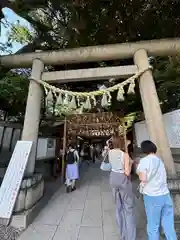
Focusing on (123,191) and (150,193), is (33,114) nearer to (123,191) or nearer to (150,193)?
(123,191)

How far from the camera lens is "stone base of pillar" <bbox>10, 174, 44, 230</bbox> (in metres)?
3.04

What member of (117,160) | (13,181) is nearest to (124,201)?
(117,160)

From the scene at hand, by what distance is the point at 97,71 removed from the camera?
4.46m

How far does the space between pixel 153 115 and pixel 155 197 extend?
6.78 feet

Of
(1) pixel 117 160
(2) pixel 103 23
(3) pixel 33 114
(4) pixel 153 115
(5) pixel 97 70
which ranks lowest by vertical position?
(1) pixel 117 160

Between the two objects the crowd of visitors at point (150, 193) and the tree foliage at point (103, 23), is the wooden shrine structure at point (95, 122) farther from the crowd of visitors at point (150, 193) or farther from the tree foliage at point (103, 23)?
the crowd of visitors at point (150, 193)

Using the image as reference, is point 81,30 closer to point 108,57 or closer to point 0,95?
point 108,57

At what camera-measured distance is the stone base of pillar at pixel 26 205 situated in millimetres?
3043

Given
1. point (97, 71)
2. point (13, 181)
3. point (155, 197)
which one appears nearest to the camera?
point (155, 197)

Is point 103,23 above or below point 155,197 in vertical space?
above

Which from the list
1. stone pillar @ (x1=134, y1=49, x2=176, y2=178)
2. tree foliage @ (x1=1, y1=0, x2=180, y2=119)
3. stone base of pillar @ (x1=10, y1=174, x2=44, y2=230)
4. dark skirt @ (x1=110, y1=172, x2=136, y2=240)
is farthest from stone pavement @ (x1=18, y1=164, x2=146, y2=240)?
tree foliage @ (x1=1, y1=0, x2=180, y2=119)

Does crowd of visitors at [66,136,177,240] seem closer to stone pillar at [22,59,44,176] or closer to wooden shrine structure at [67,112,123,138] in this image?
stone pillar at [22,59,44,176]

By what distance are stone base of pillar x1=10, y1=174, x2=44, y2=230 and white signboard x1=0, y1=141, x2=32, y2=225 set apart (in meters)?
0.12

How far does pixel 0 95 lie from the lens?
544 cm
